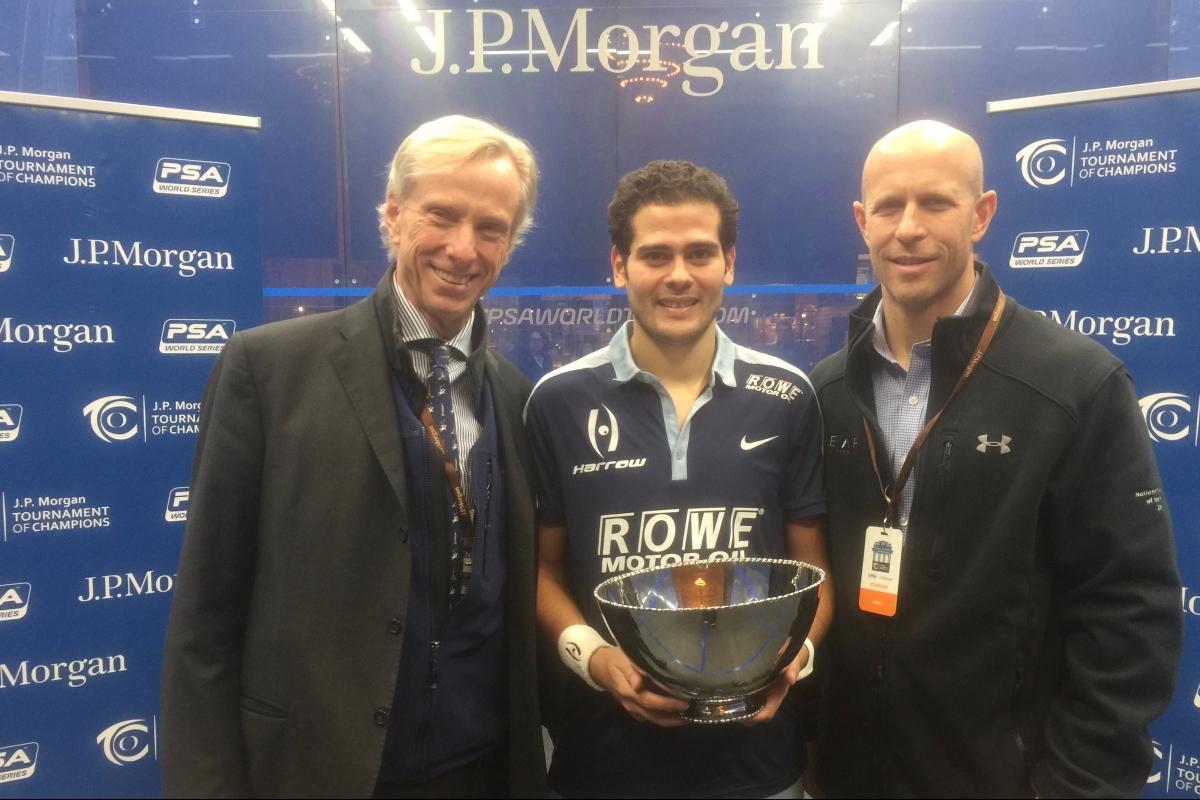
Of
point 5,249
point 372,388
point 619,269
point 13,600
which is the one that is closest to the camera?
point 372,388

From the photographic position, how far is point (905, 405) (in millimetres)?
1876

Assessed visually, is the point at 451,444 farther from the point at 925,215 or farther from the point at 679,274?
the point at 925,215

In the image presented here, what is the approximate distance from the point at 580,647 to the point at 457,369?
73cm

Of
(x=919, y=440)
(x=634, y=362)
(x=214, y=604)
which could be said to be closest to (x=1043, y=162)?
A: (x=919, y=440)

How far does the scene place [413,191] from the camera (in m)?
1.70

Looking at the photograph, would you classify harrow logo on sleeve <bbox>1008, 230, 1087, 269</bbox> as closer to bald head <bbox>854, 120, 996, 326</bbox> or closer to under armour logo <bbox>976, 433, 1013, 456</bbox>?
bald head <bbox>854, 120, 996, 326</bbox>

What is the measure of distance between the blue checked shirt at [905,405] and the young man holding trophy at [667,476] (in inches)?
7.5

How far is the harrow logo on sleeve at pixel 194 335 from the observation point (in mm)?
2994

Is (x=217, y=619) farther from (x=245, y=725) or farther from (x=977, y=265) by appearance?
(x=977, y=265)

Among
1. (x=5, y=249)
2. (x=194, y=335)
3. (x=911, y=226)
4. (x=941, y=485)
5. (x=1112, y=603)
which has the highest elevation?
(x=5, y=249)

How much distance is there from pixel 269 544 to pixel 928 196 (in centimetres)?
174

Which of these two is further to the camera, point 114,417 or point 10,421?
point 114,417

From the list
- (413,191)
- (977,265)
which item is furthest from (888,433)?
(413,191)

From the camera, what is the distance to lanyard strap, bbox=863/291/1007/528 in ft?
5.84
